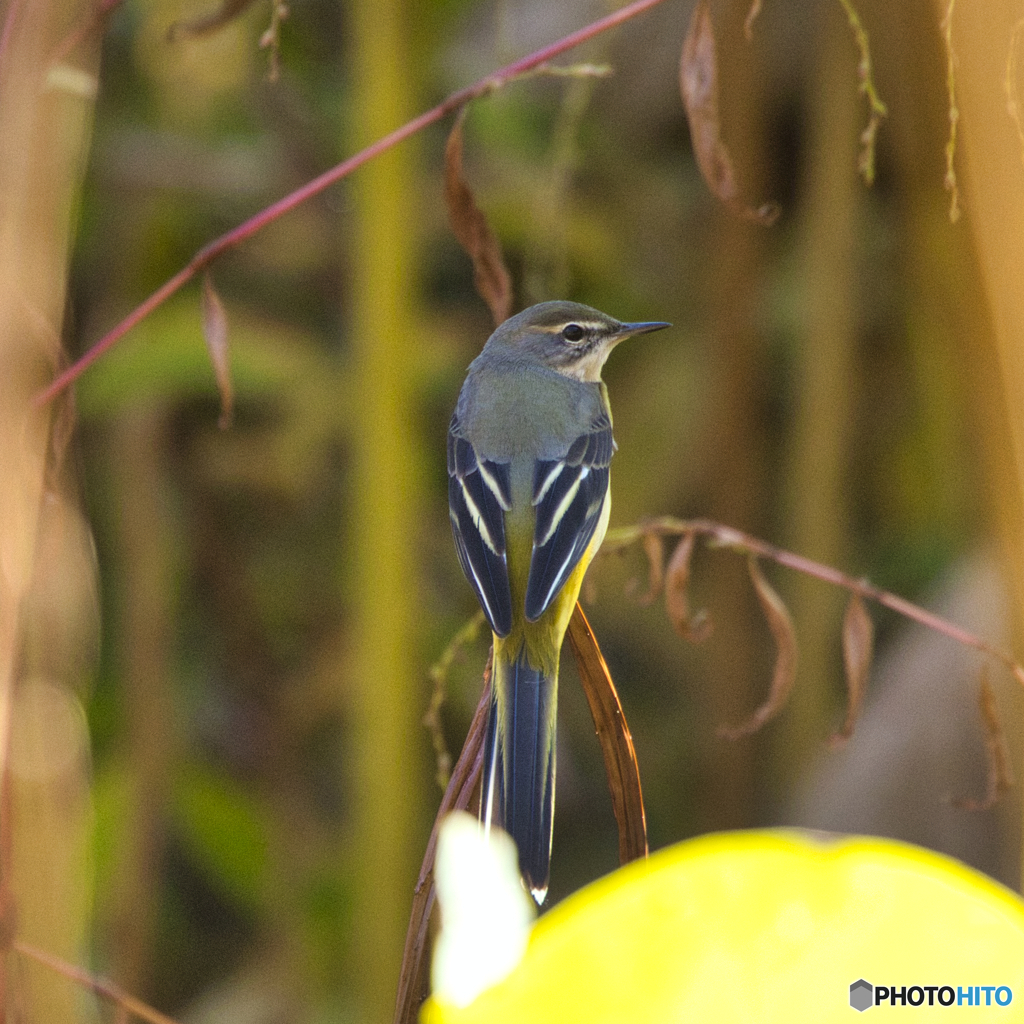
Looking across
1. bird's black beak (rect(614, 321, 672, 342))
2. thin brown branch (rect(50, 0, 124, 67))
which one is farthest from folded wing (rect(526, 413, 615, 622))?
thin brown branch (rect(50, 0, 124, 67))

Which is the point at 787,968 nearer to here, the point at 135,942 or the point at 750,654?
the point at 135,942

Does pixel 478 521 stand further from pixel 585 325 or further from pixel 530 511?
pixel 585 325

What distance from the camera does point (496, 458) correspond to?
1.44 meters

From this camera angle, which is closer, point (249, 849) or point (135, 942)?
point (135, 942)

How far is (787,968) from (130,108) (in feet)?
8.54

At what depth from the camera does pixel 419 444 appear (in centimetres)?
227

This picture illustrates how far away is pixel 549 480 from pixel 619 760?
2.36 feet

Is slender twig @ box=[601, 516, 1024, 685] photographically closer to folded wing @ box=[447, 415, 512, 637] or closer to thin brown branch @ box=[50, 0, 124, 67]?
folded wing @ box=[447, 415, 512, 637]

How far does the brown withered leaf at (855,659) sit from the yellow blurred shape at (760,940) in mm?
543

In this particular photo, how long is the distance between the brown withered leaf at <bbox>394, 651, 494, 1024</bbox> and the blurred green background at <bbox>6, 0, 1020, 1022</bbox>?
1.23 metres

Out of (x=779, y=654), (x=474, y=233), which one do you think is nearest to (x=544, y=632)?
(x=779, y=654)

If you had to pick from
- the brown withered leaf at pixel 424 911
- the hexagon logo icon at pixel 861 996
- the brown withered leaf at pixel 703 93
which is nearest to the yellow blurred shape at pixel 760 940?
the hexagon logo icon at pixel 861 996

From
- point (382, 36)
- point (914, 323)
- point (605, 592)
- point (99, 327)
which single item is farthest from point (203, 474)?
point (914, 323)

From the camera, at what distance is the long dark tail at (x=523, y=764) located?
83cm
